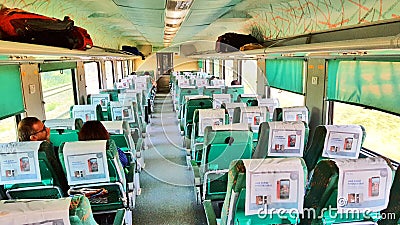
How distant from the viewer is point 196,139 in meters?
4.20

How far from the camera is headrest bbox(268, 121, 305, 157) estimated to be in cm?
297

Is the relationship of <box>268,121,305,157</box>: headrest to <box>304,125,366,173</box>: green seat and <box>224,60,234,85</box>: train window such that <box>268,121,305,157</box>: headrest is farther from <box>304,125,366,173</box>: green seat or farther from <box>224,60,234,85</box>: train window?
<box>224,60,234,85</box>: train window

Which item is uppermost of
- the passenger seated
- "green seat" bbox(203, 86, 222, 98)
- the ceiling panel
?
the ceiling panel

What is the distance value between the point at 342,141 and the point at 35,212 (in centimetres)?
248

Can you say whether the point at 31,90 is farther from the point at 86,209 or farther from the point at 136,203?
the point at 86,209

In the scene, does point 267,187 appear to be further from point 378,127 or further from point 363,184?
point 378,127

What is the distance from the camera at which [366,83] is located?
3.58m

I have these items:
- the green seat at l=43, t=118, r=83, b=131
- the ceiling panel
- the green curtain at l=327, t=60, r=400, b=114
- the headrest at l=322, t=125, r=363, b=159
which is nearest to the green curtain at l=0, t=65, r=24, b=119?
the green seat at l=43, t=118, r=83, b=131

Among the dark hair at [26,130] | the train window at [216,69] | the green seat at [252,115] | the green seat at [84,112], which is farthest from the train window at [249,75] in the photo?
the dark hair at [26,130]

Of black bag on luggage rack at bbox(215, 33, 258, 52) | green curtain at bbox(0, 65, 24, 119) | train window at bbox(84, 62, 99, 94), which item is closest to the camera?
green curtain at bbox(0, 65, 24, 119)

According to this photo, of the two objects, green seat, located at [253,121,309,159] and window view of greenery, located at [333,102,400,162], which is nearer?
green seat, located at [253,121,309,159]

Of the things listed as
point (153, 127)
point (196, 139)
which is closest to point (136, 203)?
point (196, 139)

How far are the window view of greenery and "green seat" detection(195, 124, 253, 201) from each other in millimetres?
1508

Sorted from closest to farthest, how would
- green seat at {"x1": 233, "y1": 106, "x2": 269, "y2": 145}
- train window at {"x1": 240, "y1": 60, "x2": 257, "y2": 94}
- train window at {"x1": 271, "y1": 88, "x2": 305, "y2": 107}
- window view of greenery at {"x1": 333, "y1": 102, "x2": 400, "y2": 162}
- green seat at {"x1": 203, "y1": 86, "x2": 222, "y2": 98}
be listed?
window view of greenery at {"x1": 333, "y1": 102, "x2": 400, "y2": 162} < green seat at {"x1": 233, "y1": 106, "x2": 269, "y2": 145} < train window at {"x1": 271, "y1": 88, "x2": 305, "y2": 107} < green seat at {"x1": 203, "y1": 86, "x2": 222, "y2": 98} < train window at {"x1": 240, "y1": 60, "x2": 257, "y2": 94}
